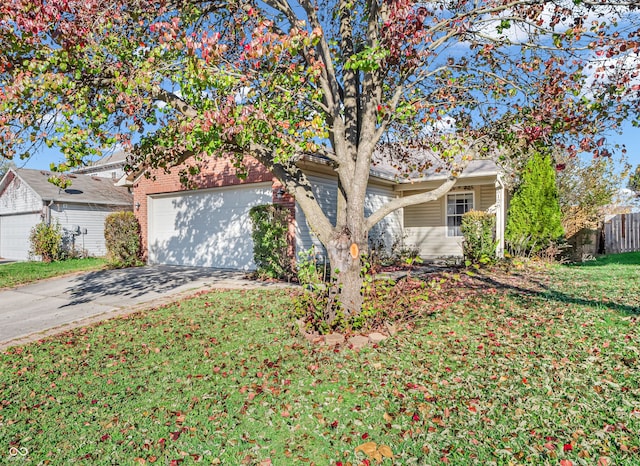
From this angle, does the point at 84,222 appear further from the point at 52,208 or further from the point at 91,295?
the point at 91,295

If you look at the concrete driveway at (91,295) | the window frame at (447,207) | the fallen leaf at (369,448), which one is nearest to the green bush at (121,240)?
the concrete driveway at (91,295)

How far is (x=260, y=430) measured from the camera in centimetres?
318

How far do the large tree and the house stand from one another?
3.85 meters

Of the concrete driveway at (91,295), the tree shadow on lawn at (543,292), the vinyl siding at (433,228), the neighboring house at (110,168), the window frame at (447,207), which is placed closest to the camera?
the tree shadow on lawn at (543,292)

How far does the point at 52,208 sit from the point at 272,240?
43.4 ft

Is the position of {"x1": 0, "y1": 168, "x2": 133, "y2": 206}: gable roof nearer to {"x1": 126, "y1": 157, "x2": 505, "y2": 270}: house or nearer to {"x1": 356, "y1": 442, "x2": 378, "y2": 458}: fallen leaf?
{"x1": 126, "y1": 157, "x2": 505, "y2": 270}: house

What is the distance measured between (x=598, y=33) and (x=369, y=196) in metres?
8.40

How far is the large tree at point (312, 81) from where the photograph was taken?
467 centimetres

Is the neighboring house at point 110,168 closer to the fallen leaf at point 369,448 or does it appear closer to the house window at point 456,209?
the house window at point 456,209

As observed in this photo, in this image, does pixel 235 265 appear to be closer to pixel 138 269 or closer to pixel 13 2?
pixel 138 269

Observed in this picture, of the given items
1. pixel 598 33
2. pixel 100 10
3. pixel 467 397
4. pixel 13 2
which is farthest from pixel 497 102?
pixel 13 2

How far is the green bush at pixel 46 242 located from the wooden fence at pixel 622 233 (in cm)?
2325

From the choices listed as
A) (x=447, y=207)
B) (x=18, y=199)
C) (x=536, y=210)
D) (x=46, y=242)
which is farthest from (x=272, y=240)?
(x=18, y=199)

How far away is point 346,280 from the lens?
520cm
